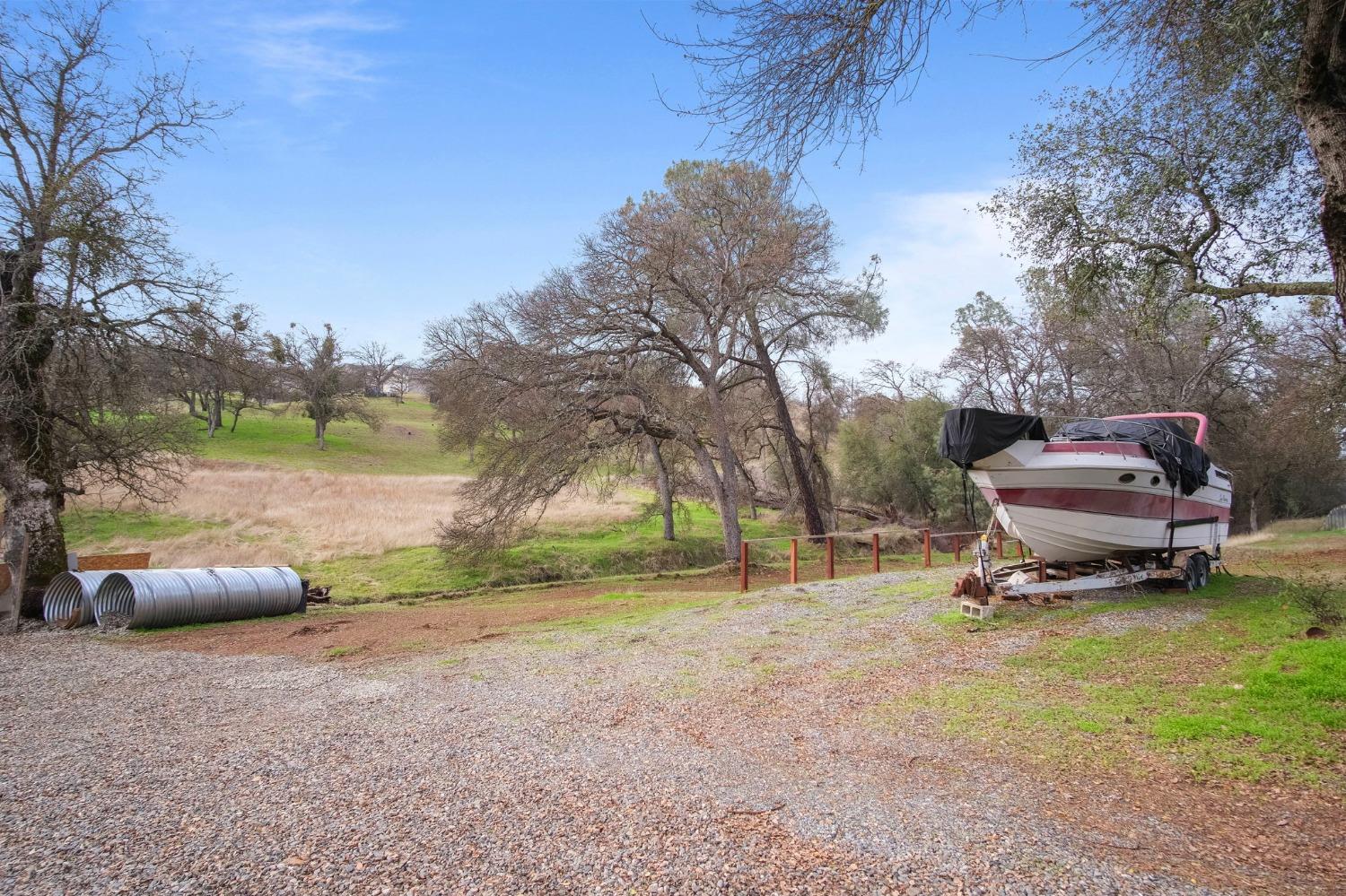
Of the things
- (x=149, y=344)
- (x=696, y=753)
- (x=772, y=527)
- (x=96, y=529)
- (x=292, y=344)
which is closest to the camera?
(x=696, y=753)

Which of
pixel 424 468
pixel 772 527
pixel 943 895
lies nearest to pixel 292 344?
pixel 424 468

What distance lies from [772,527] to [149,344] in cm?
2347

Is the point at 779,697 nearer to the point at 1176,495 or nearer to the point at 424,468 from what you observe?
the point at 1176,495

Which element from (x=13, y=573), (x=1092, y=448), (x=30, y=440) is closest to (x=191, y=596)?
(x=13, y=573)

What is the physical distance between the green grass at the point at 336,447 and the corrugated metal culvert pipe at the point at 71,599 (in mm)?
31075

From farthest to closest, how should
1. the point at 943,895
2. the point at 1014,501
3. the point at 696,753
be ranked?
1. the point at 1014,501
2. the point at 696,753
3. the point at 943,895

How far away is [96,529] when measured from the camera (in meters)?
22.1

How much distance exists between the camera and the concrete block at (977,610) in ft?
28.7

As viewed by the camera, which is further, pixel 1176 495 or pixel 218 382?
pixel 218 382

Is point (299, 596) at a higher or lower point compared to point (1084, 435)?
lower

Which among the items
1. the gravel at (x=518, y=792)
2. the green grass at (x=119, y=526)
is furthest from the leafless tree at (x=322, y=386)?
the gravel at (x=518, y=792)

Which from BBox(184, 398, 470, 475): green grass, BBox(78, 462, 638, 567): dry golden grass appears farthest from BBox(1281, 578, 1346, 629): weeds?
BBox(184, 398, 470, 475): green grass

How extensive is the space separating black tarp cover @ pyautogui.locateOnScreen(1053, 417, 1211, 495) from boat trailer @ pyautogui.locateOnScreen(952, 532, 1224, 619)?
1062mm

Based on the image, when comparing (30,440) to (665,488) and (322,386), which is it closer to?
(665,488)
